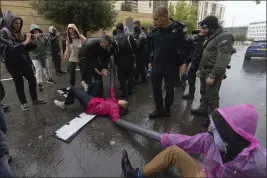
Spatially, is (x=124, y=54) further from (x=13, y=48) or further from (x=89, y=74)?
(x=13, y=48)

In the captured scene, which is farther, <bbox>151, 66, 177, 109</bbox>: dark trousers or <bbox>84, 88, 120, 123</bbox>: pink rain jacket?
<bbox>84, 88, 120, 123</bbox>: pink rain jacket

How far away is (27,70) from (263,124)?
523cm

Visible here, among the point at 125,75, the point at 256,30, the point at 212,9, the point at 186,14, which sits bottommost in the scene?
the point at 125,75

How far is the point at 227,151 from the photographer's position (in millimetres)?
1600

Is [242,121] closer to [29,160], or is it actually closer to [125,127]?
[125,127]

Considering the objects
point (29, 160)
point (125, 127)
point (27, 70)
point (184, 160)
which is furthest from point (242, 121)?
point (27, 70)

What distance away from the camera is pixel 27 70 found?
3.75 meters

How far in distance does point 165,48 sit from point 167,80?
599mm

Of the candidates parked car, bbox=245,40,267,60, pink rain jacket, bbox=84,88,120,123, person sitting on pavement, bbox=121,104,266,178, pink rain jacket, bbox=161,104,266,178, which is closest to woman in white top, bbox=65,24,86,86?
pink rain jacket, bbox=84,88,120,123

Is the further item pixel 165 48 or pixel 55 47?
pixel 55 47

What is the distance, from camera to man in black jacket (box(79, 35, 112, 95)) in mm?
4090

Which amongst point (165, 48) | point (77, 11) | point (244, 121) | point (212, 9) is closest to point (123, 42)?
point (165, 48)

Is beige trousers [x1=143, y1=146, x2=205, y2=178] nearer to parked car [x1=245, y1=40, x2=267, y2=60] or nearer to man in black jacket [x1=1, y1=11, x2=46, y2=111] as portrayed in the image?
man in black jacket [x1=1, y1=11, x2=46, y2=111]

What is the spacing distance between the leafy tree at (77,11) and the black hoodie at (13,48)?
26.4 feet
